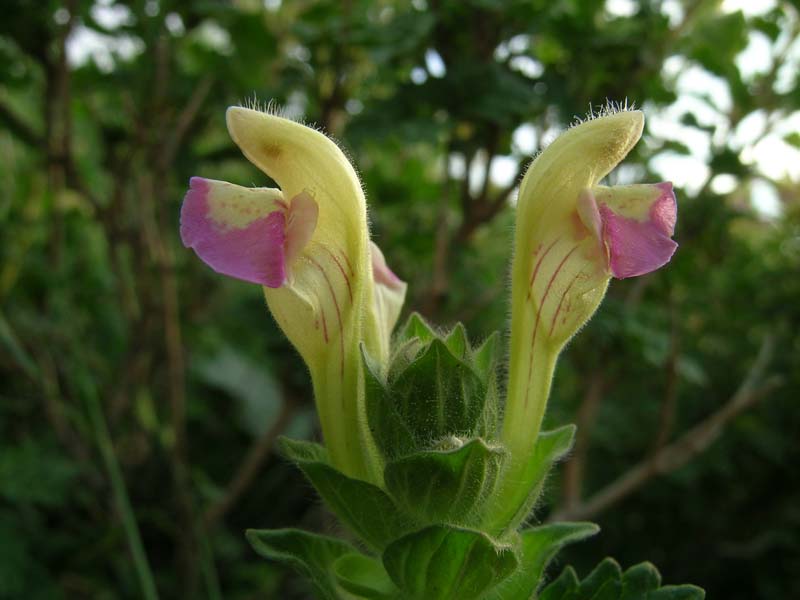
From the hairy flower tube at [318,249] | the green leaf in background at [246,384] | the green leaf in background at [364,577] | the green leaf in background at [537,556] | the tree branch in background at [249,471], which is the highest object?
the hairy flower tube at [318,249]

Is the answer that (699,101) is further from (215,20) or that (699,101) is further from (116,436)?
(116,436)

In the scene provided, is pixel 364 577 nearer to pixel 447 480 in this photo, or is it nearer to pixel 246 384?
pixel 447 480

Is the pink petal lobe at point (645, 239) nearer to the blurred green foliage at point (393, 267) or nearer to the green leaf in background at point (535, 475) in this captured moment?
the green leaf in background at point (535, 475)

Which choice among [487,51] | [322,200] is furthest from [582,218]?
[487,51]

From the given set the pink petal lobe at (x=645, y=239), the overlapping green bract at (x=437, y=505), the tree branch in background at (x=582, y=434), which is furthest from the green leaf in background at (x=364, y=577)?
the tree branch in background at (x=582, y=434)

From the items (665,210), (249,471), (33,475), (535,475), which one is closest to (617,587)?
(535,475)
